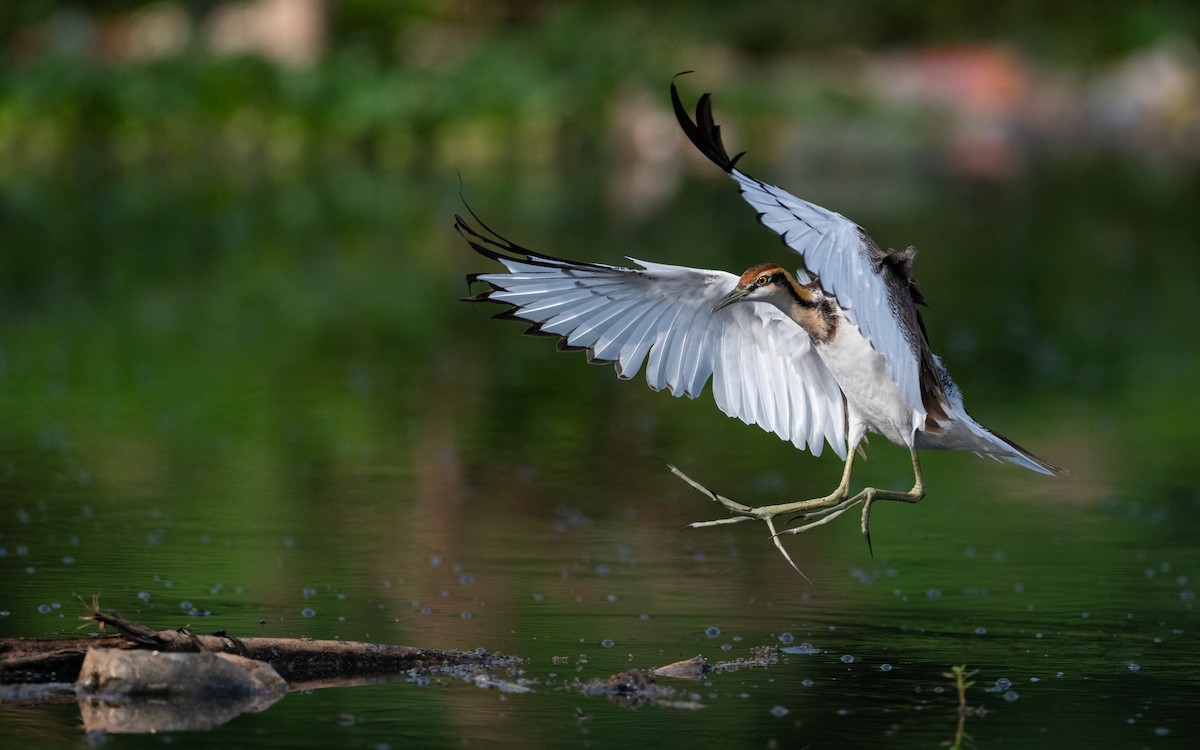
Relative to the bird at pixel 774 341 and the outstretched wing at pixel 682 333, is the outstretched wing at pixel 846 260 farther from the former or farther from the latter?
the outstretched wing at pixel 682 333

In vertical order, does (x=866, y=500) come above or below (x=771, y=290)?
below

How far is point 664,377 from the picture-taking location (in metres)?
7.24

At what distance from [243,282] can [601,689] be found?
42.0 ft

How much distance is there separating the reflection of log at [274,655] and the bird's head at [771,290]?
56.4 inches

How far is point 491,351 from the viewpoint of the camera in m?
16.0

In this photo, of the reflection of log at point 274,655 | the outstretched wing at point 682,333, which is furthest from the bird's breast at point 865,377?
the reflection of log at point 274,655

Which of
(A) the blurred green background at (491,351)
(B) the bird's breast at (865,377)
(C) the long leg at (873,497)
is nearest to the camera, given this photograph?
(B) the bird's breast at (865,377)

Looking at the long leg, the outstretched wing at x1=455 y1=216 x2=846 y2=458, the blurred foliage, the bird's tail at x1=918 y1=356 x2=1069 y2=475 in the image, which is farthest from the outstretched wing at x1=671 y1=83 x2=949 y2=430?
the blurred foliage

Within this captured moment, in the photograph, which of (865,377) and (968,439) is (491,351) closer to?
(968,439)

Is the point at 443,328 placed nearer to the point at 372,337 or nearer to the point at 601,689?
the point at 372,337

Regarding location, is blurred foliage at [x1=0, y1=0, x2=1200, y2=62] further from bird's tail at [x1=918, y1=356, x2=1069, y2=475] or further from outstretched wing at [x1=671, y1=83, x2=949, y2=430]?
outstretched wing at [x1=671, y1=83, x2=949, y2=430]

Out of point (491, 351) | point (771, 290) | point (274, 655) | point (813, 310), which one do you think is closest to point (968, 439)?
point (813, 310)

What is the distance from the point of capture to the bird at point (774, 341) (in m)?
6.47

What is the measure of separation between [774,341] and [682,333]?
0.31 m
